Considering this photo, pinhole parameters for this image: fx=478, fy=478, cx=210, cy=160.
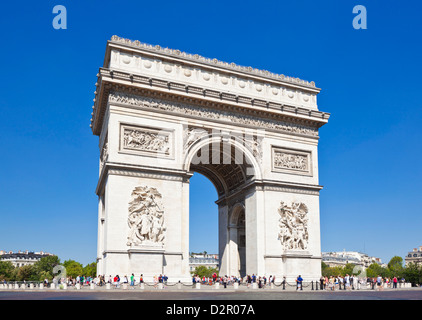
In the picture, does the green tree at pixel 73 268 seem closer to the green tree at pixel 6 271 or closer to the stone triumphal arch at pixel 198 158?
the green tree at pixel 6 271

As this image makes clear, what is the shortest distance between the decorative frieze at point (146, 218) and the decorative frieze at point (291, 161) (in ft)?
29.3

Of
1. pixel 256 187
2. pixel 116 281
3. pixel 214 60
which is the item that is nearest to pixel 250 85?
pixel 214 60

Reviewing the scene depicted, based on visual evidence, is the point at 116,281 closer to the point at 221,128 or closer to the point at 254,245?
the point at 254,245

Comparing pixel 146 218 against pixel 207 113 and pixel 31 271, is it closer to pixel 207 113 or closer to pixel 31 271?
pixel 207 113

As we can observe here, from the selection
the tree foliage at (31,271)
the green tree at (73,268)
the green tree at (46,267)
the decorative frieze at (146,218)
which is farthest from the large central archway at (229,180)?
the green tree at (73,268)

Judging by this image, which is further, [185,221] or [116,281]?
[185,221]

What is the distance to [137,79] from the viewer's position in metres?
28.7

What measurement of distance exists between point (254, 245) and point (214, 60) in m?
12.7

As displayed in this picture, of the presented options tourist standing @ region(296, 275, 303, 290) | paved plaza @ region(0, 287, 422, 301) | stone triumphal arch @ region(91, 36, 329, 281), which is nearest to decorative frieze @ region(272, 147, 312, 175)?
stone triumphal arch @ region(91, 36, 329, 281)

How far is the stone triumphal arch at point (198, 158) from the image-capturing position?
27.5m

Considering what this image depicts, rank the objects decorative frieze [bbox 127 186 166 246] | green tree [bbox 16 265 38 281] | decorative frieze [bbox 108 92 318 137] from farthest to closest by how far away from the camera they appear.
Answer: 1. green tree [bbox 16 265 38 281]
2. decorative frieze [bbox 108 92 318 137]
3. decorative frieze [bbox 127 186 166 246]

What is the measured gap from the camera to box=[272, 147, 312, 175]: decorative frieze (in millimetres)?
32812

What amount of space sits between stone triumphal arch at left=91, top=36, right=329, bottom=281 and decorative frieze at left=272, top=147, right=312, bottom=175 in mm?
76

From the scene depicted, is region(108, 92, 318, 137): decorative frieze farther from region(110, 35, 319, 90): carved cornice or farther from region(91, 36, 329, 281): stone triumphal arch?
region(110, 35, 319, 90): carved cornice
